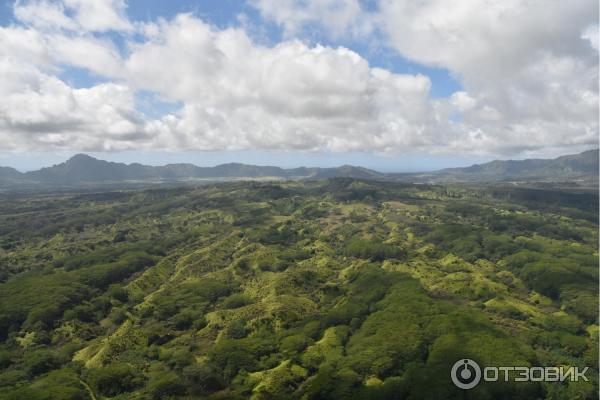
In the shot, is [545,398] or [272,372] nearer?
[545,398]

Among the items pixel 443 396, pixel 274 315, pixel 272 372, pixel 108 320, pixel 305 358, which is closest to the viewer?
pixel 443 396

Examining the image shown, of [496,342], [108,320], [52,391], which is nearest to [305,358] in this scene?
[496,342]

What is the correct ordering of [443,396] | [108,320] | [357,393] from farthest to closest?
[108,320] → [357,393] → [443,396]

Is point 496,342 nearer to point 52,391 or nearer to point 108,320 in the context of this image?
Result: point 52,391
